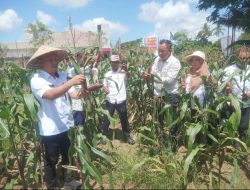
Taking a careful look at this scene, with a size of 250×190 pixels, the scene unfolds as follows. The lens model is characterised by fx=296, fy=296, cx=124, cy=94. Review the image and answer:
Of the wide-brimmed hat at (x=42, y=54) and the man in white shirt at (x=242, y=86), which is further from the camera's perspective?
the man in white shirt at (x=242, y=86)

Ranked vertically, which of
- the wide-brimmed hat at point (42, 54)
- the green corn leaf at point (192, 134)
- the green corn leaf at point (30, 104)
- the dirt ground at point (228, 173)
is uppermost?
the wide-brimmed hat at point (42, 54)

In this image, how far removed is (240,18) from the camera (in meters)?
15.9

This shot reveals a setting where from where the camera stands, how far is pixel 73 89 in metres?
2.92

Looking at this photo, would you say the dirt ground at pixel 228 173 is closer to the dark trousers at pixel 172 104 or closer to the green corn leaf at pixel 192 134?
the dark trousers at pixel 172 104

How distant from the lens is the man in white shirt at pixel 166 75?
381cm

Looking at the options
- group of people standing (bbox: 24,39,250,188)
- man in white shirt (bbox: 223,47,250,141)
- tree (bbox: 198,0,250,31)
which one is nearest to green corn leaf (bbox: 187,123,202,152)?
group of people standing (bbox: 24,39,250,188)

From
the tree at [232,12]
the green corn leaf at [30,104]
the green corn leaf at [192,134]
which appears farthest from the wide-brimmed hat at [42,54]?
the tree at [232,12]

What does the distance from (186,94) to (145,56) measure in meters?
1.67

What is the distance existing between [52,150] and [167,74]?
180 cm

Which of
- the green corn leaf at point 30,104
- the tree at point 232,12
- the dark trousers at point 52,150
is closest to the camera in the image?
the green corn leaf at point 30,104

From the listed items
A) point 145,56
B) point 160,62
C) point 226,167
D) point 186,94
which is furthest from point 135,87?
point 226,167

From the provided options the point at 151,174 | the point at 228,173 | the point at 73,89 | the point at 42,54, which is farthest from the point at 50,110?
the point at 228,173

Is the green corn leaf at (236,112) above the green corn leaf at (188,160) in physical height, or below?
above

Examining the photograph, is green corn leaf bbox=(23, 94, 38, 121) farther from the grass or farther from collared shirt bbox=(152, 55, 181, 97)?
collared shirt bbox=(152, 55, 181, 97)
